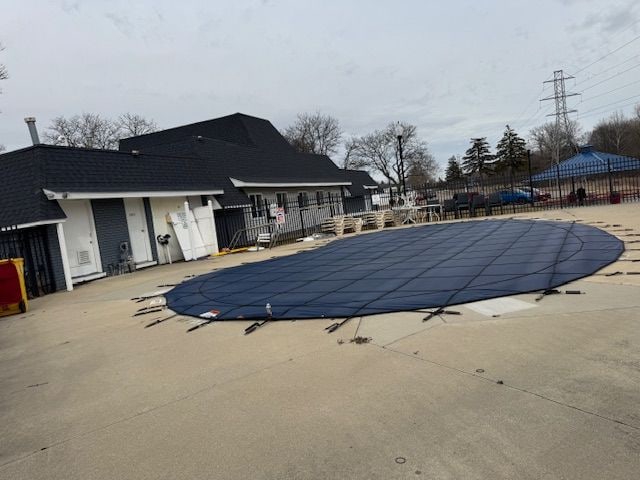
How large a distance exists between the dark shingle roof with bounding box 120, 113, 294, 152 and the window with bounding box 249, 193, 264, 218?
7725 mm

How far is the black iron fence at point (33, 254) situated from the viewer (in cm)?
1208

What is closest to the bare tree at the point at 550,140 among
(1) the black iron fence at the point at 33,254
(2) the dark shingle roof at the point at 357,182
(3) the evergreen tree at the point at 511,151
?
(3) the evergreen tree at the point at 511,151

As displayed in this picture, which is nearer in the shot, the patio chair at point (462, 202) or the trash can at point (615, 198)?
the trash can at point (615, 198)

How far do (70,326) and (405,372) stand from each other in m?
6.28

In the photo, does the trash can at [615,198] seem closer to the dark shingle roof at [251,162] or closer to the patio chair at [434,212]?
the patio chair at [434,212]

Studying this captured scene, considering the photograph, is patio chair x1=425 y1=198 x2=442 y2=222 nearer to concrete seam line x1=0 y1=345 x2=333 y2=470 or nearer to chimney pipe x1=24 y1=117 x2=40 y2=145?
chimney pipe x1=24 y1=117 x2=40 y2=145

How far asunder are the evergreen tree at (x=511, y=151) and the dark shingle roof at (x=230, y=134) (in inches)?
2014

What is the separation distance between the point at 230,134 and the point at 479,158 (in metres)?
57.5

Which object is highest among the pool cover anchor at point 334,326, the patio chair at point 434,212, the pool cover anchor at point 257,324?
the patio chair at point 434,212

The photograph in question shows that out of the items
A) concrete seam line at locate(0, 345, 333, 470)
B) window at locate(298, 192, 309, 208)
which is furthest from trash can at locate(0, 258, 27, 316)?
window at locate(298, 192, 309, 208)

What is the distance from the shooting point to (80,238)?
1386 centimetres

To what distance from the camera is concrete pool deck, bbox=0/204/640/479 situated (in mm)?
2723

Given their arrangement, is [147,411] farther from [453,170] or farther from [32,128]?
[453,170]

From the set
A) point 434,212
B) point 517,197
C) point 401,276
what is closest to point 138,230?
point 401,276
